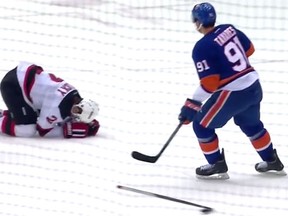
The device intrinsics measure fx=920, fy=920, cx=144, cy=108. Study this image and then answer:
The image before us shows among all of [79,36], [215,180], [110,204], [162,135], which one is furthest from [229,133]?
[79,36]

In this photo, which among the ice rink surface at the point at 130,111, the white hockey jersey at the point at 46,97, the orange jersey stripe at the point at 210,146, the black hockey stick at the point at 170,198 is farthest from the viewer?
the white hockey jersey at the point at 46,97

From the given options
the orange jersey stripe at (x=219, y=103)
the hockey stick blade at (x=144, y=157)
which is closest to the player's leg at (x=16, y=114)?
the hockey stick blade at (x=144, y=157)

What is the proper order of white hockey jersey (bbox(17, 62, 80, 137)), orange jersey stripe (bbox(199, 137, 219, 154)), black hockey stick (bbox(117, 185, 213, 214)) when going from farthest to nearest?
white hockey jersey (bbox(17, 62, 80, 137)), orange jersey stripe (bbox(199, 137, 219, 154)), black hockey stick (bbox(117, 185, 213, 214))

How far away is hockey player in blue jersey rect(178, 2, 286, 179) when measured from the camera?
10.8 ft

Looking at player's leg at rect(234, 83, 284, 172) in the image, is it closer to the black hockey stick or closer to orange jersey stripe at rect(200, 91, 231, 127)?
orange jersey stripe at rect(200, 91, 231, 127)

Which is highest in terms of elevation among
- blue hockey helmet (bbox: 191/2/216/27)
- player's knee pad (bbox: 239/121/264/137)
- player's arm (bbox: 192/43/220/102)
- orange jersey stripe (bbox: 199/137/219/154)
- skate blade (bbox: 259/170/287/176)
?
blue hockey helmet (bbox: 191/2/216/27)

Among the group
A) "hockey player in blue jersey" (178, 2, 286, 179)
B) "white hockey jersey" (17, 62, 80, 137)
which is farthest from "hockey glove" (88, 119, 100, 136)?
"hockey player in blue jersey" (178, 2, 286, 179)

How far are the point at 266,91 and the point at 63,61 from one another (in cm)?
120

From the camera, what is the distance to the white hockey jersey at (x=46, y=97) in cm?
395

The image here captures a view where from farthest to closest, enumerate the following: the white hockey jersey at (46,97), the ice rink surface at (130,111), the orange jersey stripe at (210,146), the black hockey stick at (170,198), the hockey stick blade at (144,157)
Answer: the white hockey jersey at (46,97) < the hockey stick blade at (144,157) < the orange jersey stripe at (210,146) < the ice rink surface at (130,111) < the black hockey stick at (170,198)

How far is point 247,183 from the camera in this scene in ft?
11.2

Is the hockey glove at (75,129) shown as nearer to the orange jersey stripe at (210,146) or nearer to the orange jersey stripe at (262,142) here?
the orange jersey stripe at (210,146)

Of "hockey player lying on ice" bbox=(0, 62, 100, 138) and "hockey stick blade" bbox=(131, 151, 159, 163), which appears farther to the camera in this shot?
"hockey player lying on ice" bbox=(0, 62, 100, 138)

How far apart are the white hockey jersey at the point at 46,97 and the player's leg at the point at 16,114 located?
2 cm
